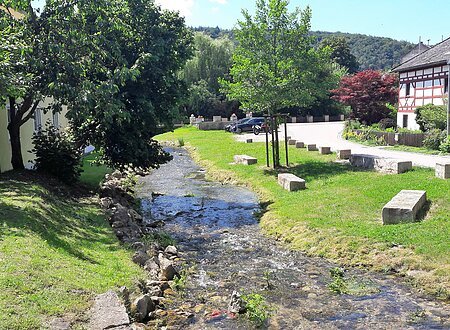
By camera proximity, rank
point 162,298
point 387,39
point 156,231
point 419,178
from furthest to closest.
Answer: point 387,39 → point 419,178 → point 156,231 → point 162,298

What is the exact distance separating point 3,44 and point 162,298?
7.07m

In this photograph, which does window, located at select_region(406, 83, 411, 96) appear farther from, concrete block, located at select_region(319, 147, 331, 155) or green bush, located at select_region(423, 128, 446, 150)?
concrete block, located at select_region(319, 147, 331, 155)

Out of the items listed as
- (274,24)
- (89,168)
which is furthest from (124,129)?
(274,24)

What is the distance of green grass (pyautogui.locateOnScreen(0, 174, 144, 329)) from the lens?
271 inches

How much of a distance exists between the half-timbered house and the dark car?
13.3 metres

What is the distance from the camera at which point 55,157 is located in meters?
16.9

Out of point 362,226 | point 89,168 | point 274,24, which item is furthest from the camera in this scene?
point 89,168

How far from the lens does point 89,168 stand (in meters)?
23.4

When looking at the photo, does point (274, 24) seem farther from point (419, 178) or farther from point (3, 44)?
point (3, 44)

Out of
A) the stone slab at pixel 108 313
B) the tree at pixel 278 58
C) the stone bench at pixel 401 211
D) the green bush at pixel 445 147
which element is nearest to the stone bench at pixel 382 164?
the tree at pixel 278 58

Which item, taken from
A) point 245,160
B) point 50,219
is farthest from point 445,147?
point 50,219

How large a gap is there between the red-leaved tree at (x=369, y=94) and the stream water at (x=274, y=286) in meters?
28.1

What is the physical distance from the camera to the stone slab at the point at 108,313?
22.1 feet

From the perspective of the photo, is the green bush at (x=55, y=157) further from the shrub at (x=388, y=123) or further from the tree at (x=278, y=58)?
the shrub at (x=388, y=123)
